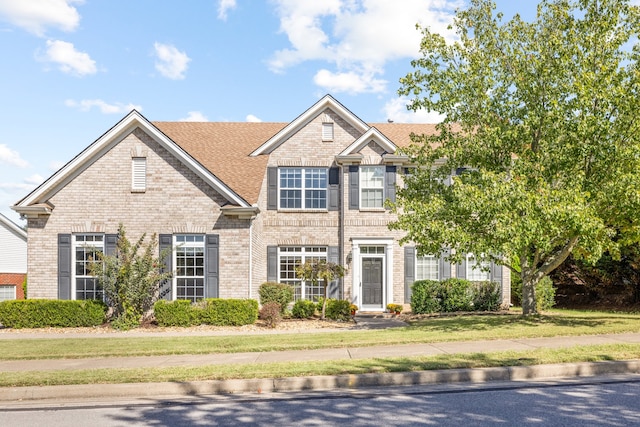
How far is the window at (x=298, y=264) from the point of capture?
22422 mm

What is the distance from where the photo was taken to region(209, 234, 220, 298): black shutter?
63.5 feet

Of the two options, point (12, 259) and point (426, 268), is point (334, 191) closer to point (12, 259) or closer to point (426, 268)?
point (426, 268)

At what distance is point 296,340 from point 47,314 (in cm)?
899

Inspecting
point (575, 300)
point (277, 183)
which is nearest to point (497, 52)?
point (277, 183)

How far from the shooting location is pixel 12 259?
123 ft

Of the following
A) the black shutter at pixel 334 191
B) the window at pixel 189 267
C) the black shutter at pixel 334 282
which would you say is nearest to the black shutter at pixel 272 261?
the black shutter at pixel 334 282

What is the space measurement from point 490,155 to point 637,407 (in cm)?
941

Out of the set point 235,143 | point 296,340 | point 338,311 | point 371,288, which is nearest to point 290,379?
point 296,340

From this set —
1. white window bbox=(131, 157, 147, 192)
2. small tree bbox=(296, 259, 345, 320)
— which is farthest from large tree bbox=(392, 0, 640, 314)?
white window bbox=(131, 157, 147, 192)

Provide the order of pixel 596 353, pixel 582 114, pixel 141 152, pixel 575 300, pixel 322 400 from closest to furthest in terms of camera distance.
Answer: pixel 322 400 → pixel 596 353 → pixel 582 114 → pixel 141 152 → pixel 575 300

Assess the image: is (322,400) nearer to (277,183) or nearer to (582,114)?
(582,114)

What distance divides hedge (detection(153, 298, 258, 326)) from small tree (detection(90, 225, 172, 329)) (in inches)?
29.2

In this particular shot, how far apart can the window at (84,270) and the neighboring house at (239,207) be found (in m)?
0.04

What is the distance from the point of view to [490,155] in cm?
1570
